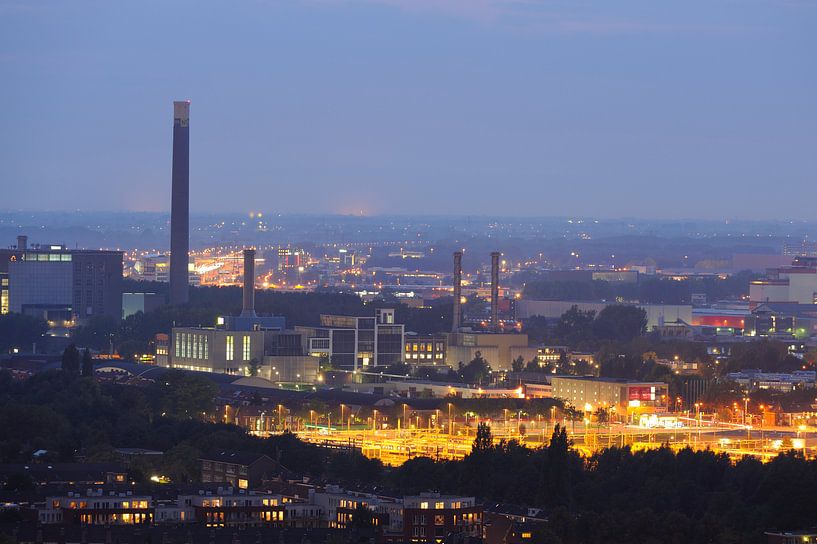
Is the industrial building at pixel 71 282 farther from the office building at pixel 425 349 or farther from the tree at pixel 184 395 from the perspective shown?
the tree at pixel 184 395

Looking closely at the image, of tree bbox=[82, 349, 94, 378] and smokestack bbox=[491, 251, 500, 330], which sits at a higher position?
smokestack bbox=[491, 251, 500, 330]

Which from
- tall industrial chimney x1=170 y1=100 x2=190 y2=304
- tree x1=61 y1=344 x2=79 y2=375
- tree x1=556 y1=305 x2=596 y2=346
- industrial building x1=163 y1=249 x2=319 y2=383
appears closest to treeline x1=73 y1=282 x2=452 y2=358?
tall industrial chimney x1=170 y1=100 x2=190 y2=304

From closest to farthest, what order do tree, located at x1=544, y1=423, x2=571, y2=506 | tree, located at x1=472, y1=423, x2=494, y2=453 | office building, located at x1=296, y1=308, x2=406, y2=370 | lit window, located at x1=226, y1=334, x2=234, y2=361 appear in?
tree, located at x1=544, y1=423, x2=571, y2=506 < tree, located at x1=472, y1=423, x2=494, y2=453 < lit window, located at x1=226, y1=334, x2=234, y2=361 < office building, located at x1=296, y1=308, x2=406, y2=370

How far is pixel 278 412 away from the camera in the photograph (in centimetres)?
5388

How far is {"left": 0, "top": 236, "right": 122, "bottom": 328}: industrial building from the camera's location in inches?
3396

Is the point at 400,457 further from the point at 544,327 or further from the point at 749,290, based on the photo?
the point at 749,290

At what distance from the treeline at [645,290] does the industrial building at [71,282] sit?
23.9 m

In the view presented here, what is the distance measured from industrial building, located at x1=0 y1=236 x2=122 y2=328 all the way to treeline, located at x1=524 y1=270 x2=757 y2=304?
23.9 metres

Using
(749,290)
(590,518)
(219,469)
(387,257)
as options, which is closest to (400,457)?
(219,469)

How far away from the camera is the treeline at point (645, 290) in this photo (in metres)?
107

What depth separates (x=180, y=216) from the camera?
3295 inches

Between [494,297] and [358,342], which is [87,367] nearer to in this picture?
[358,342]

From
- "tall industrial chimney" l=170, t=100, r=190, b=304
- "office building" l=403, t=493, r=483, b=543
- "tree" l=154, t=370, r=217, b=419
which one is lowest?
"office building" l=403, t=493, r=483, b=543

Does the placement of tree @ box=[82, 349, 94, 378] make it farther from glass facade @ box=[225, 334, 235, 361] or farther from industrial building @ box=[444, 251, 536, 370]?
industrial building @ box=[444, 251, 536, 370]
